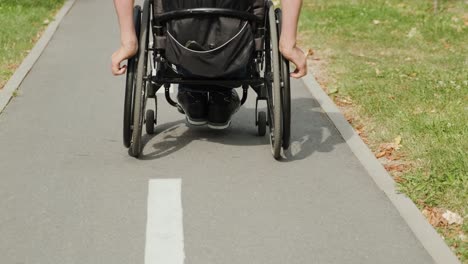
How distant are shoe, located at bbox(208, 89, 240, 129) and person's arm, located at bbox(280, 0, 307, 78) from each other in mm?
778

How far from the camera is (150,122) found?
696cm

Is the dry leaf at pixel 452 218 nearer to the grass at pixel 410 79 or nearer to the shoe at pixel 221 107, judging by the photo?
the grass at pixel 410 79

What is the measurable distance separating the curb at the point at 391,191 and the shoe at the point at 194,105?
42.6 inches

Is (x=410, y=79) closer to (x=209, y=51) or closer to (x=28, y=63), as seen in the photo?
(x=209, y=51)

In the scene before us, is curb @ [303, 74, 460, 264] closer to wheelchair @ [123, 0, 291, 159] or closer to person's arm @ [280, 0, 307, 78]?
wheelchair @ [123, 0, 291, 159]

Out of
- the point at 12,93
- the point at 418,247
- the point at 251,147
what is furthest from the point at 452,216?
the point at 12,93

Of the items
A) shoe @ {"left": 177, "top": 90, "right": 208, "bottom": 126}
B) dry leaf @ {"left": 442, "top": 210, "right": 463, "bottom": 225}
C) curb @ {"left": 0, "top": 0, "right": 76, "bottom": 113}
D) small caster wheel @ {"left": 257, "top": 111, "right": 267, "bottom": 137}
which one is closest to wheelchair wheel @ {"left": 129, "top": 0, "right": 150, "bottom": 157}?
shoe @ {"left": 177, "top": 90, "right": 208, "bottom": 126}

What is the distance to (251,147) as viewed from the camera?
6.70 metres

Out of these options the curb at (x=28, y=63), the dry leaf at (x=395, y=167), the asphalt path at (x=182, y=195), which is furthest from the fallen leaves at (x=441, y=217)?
the curb at (x=28, y=63)

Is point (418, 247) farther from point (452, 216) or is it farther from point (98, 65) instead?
point (98, 65)

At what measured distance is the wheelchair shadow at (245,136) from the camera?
661 cm

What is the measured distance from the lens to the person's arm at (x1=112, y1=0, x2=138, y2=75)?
588cm

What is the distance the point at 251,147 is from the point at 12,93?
2765mm

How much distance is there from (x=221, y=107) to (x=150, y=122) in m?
0.59
